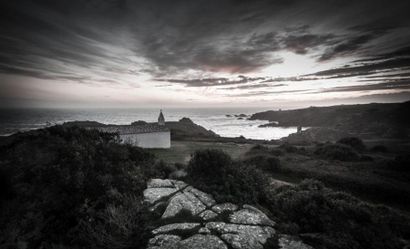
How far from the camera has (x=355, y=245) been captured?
4.09 metres

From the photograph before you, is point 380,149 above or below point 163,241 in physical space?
below

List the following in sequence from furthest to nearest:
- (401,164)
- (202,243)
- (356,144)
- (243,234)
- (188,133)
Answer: (188,133)
(356,144)
(401,164)
(243,234)
(202,243)

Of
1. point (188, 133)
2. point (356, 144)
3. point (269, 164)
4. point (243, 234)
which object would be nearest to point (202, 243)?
point (243, 234)

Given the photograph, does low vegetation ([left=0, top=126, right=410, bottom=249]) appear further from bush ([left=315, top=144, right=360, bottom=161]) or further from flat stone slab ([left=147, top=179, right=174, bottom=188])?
bush ([left=315, top=144, right=360, bottom=161])

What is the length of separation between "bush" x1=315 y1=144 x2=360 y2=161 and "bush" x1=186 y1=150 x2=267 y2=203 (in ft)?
64.0

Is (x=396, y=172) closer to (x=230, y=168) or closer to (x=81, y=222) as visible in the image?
(x=230, y=168)

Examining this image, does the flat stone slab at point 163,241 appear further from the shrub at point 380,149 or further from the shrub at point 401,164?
the shrub at point 380,149

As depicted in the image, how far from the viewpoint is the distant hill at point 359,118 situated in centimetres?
4519

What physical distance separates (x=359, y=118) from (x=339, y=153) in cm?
5444

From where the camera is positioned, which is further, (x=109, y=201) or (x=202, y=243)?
(x=109, y=201)

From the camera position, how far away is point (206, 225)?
187 inches

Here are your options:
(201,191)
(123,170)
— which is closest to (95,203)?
(123,170)

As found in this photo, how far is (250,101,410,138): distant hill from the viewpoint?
1779 inches

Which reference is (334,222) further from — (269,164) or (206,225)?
(269,164)
